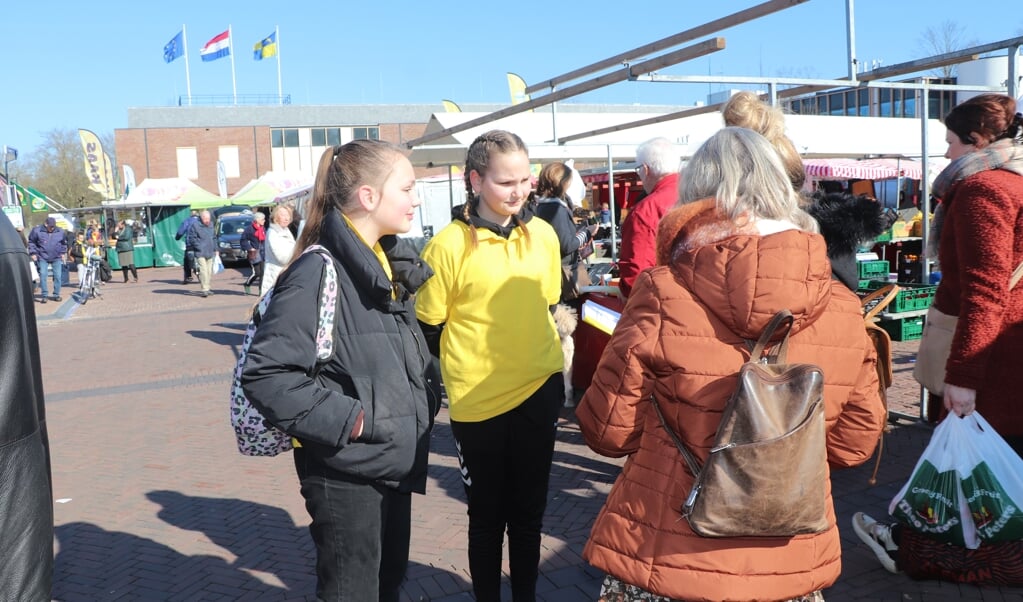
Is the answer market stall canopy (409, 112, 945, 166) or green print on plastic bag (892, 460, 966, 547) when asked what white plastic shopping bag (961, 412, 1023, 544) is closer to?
green print on plastic bag (892, 460, 966, 547)

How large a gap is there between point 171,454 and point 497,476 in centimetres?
408

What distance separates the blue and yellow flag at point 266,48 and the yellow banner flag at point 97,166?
22.8 metres

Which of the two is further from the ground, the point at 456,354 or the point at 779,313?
the point at 779,313

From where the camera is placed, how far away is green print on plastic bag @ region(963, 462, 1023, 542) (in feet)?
10.2

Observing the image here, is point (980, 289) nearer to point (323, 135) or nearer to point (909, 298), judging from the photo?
point (909, 298)

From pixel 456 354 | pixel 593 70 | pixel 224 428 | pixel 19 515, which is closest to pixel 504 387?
pixel 456 354

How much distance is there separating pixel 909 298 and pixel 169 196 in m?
26.0

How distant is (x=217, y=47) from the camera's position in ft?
169

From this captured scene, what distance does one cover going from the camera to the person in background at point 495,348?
9.52ft

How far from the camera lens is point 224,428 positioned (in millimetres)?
6891

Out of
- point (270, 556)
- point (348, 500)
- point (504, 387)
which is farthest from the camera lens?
point (270, 556)

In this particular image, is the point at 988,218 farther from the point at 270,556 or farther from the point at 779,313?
the point at 270,556

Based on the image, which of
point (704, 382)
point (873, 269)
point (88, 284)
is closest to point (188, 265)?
point (88, 284)

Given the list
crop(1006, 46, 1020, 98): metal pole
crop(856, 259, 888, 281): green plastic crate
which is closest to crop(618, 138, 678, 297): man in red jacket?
crop(1006, 46, 1020, 98): metal pole
